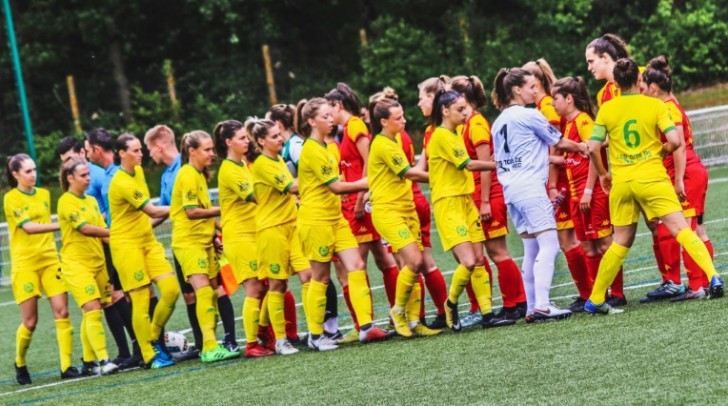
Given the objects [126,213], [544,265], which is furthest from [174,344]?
[544,265]

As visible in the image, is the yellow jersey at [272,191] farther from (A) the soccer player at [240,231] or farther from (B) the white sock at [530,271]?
(B) the white sock at [530,271]

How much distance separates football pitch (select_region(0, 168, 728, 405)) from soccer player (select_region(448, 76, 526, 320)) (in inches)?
17.4

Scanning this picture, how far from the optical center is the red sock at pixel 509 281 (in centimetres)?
998

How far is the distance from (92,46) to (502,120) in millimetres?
26681

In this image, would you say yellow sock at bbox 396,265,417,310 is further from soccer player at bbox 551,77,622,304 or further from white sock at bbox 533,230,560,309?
soccer player at bbox 551,77,622,304

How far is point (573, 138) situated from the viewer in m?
9.98

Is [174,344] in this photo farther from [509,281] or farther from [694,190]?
[694,190]

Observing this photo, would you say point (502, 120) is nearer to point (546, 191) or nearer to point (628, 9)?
point (546, 191)

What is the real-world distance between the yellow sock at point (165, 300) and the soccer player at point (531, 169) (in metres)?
2.77

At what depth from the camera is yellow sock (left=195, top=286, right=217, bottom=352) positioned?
10336 mm

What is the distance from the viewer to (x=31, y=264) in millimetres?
10914

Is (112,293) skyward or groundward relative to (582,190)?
groundward

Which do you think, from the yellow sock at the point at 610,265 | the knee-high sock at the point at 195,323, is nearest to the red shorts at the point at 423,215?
the yellow sock at the point at 610,265

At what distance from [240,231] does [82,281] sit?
1363mm
